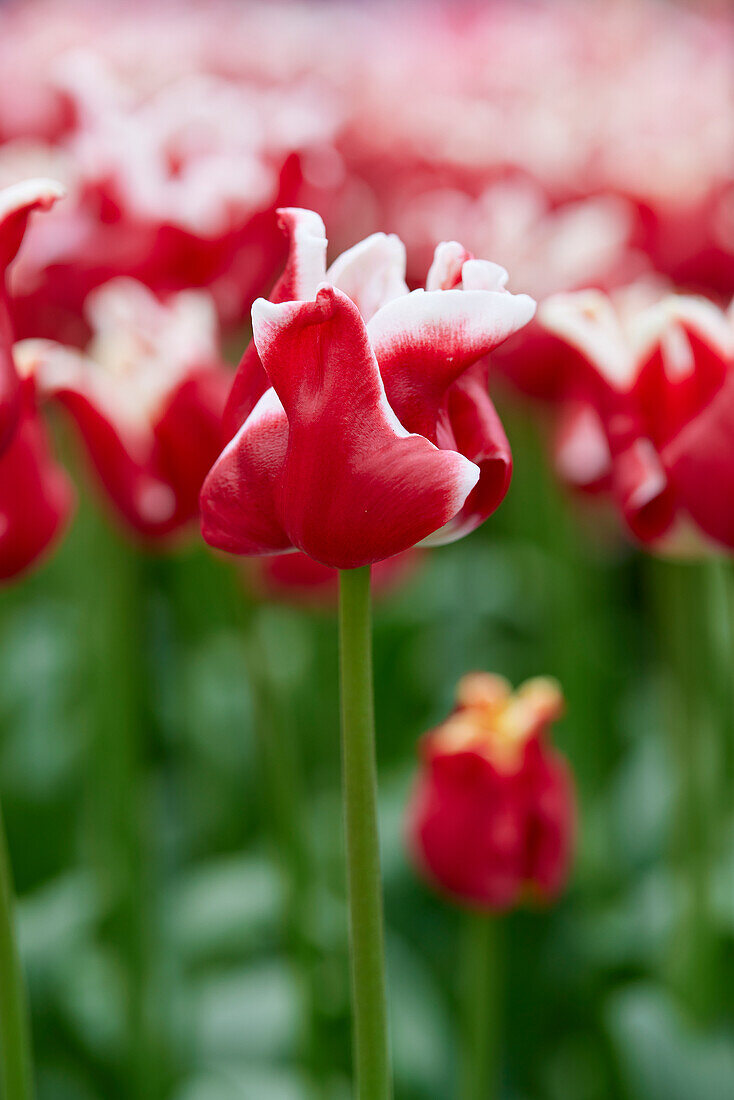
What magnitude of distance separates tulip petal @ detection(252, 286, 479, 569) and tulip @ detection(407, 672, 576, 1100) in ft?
1.21

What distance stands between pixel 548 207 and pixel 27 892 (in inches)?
33.7

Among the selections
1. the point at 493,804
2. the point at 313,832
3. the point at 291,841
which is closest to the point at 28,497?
the point at 493,804

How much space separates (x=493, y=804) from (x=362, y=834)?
14.1 inches

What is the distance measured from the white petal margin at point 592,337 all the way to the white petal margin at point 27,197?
21 centimetres

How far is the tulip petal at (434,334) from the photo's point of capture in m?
0.36

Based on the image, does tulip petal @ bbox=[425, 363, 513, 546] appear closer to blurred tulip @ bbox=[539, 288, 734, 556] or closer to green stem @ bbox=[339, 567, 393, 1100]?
green stem @ bbox=[339, 567, 393, 1100]


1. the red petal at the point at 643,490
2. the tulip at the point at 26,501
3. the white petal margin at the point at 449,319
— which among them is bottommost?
the red petal at the point at 643,490

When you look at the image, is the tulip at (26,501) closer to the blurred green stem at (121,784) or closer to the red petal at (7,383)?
the red petal at (7,383)

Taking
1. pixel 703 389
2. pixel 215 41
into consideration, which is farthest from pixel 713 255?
pixel 215 41

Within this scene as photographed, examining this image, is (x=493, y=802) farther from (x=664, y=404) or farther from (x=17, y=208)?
(x=17, y=208)

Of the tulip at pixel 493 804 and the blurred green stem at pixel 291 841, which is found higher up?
the tulip at pixel 493 804

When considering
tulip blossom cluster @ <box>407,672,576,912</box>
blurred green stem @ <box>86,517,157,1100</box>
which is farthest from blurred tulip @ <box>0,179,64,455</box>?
blurred green stem @ <box>86,517,157,1100</box>

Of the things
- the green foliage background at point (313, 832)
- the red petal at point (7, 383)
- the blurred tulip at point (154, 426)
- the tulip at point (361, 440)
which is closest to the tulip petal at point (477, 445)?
the tulip at point (361, 440)

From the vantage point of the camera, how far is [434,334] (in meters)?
0.37
